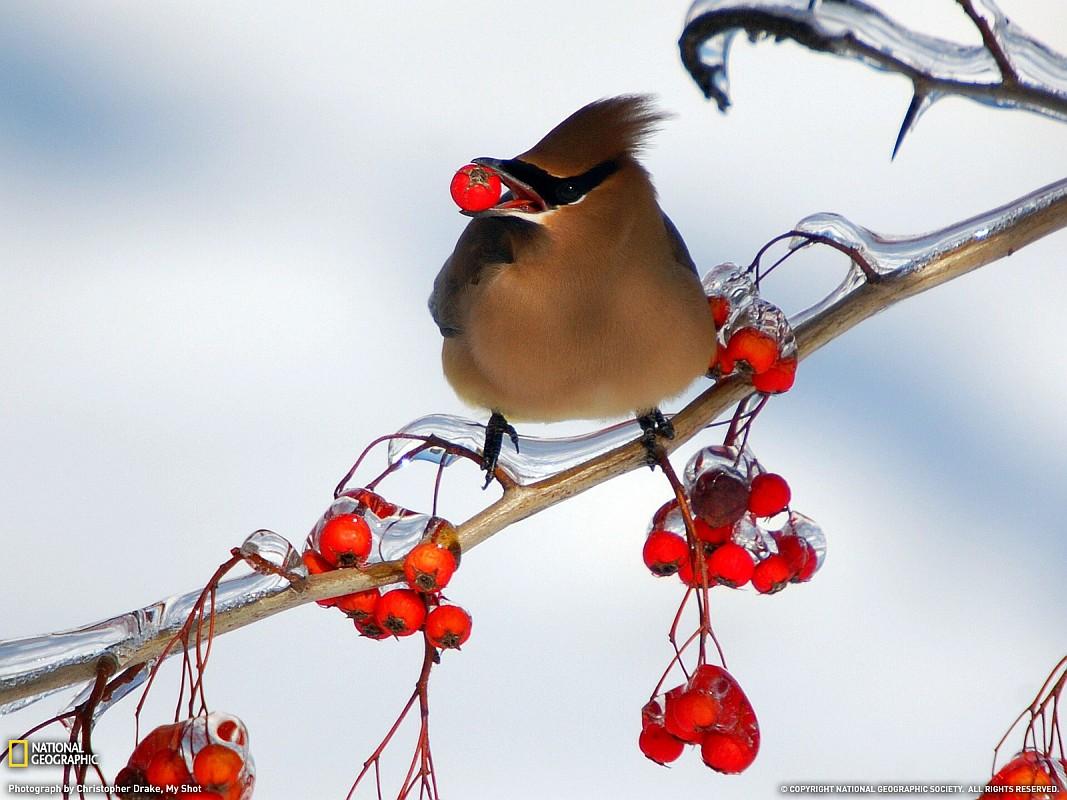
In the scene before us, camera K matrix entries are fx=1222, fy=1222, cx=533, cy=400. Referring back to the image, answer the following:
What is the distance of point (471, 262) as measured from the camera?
162 centimetres

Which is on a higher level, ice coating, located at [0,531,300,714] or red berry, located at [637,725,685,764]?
ice coating, located at [0,531,300,714]

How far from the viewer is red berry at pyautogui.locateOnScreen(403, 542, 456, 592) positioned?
3.14 feet

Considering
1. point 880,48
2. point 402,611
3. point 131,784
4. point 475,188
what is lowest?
point 131,784

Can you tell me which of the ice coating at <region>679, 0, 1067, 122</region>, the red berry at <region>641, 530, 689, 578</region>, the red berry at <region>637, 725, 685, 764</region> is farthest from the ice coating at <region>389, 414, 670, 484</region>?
the ice coating at <region>679, 0, 1067, 122</region>

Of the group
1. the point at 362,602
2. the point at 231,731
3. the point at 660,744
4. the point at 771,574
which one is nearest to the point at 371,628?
the point at 362,602

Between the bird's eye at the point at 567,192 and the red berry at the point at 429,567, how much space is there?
51 cm

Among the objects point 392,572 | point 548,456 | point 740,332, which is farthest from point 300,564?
point 740,332

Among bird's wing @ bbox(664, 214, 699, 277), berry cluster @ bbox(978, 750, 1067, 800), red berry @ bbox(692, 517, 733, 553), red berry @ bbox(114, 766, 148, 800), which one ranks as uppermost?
bird's wing @ bbox(664, 214, 699, 277)

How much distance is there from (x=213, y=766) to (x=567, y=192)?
2.37 feet

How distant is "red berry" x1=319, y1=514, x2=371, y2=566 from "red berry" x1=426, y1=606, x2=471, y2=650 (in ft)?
0.25

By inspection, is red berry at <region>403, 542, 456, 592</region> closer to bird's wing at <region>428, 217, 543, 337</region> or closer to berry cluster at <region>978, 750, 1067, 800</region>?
berry cluster at <region>978, 750, 1067, 800</region>

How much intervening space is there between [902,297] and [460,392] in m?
0.65

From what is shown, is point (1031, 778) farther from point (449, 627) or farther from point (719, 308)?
point (719, 308)

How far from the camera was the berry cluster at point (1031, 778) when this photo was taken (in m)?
0.93
